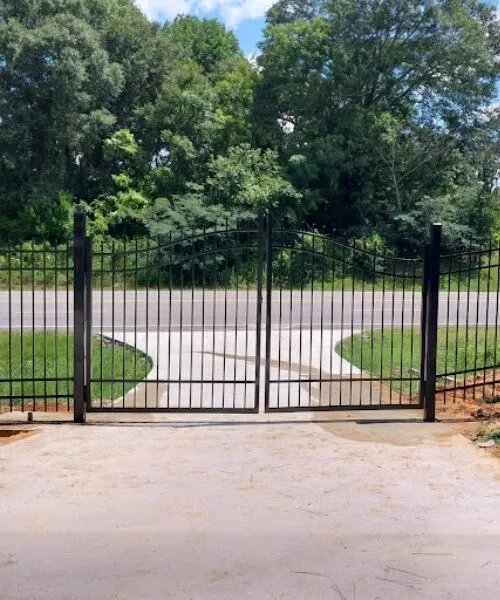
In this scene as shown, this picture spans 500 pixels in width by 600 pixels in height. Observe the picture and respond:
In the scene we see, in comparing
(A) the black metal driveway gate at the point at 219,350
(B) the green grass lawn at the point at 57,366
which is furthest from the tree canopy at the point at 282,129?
(B) the green grass lawn at the point at 57,366

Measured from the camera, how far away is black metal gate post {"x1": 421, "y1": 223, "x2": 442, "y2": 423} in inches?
299

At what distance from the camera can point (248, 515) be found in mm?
4875

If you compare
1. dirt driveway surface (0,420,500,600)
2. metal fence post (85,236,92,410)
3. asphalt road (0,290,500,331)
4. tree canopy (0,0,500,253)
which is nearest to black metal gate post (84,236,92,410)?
metal fence post (85,236,92,410)

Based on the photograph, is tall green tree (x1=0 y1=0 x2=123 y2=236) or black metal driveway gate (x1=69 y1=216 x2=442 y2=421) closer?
black metal driveway gate (x1=69 y1=216 x2=442 y2=421)

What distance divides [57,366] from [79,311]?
2.47 meters

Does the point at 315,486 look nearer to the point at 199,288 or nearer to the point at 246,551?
the point at 246,551

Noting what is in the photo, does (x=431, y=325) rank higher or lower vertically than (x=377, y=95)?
lower

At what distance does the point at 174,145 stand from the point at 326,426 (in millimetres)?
25475

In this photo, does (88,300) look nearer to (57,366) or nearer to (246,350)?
(246,350)

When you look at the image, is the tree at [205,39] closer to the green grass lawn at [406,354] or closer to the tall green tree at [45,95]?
the tall green tree at [45,95]

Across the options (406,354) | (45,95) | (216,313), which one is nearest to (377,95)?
(45,95)

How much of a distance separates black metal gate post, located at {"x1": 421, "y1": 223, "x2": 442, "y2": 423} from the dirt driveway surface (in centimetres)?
57

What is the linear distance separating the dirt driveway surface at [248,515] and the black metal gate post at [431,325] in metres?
0.57

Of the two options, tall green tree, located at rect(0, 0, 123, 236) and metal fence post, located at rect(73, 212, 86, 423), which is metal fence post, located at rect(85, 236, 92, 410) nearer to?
metal fence post, located at rect(73, 212, 86, 423)
